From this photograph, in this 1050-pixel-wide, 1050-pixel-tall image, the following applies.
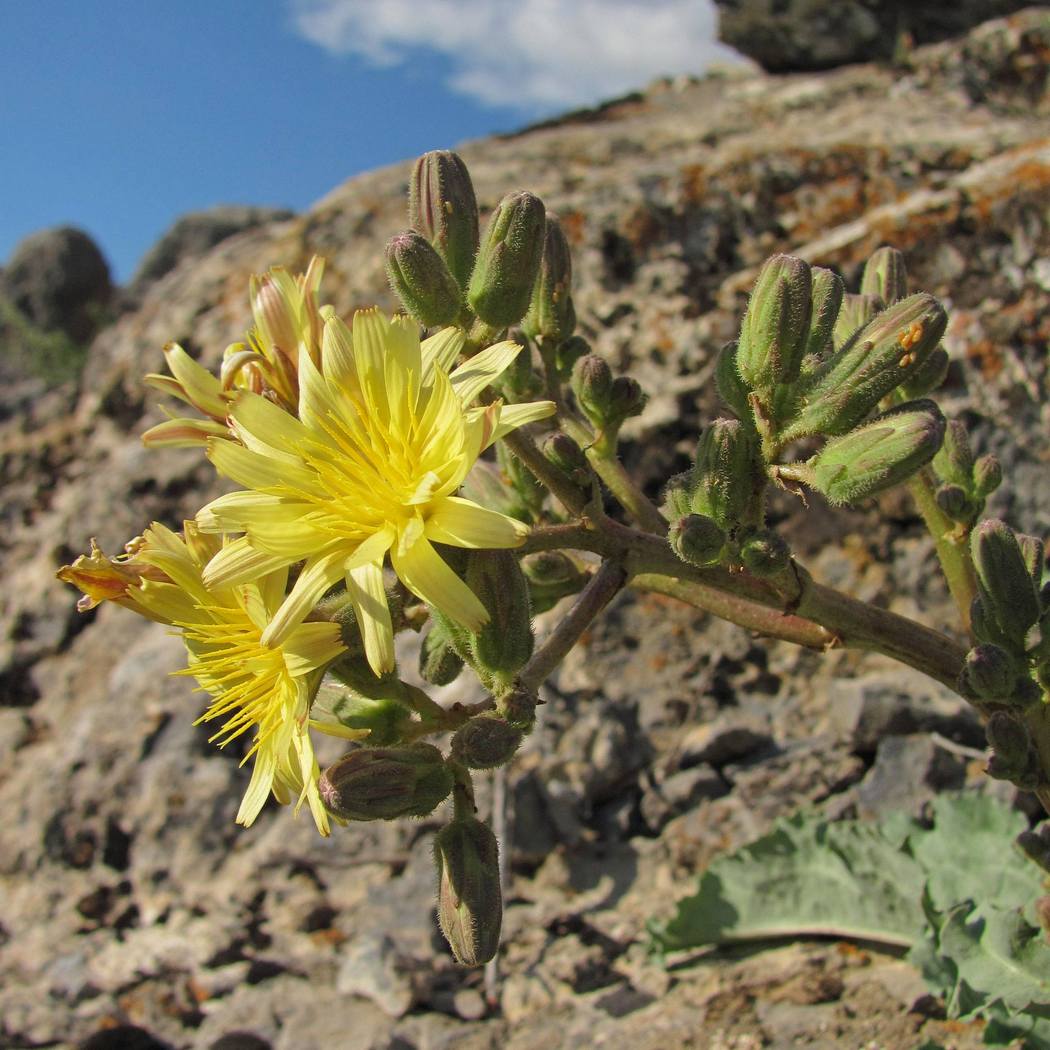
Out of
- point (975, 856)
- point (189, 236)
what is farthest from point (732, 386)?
point (189, 236)

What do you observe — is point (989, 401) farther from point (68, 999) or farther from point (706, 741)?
point (68, 999)

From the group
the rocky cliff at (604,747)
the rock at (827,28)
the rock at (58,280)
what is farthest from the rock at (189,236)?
the rocky cliff at (604,747)

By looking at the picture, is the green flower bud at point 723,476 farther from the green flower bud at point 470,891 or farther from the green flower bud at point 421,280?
the green flower bud at point 470,891

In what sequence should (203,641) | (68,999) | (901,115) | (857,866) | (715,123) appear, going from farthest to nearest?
(715,123), (901,115), (68,999), (857,866), (203,641)

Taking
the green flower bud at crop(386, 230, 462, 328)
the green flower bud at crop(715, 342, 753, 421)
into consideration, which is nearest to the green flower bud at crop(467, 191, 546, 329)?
the green flower bud at crop(386, 230, 462, 328)

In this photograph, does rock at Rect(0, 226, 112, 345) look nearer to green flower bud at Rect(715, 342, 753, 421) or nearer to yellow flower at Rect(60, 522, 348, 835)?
yellow flower at Rect(60, 522, 348, 835)

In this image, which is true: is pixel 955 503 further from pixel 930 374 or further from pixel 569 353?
pixel 569 353

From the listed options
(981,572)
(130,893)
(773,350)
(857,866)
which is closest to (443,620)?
(773,350)
